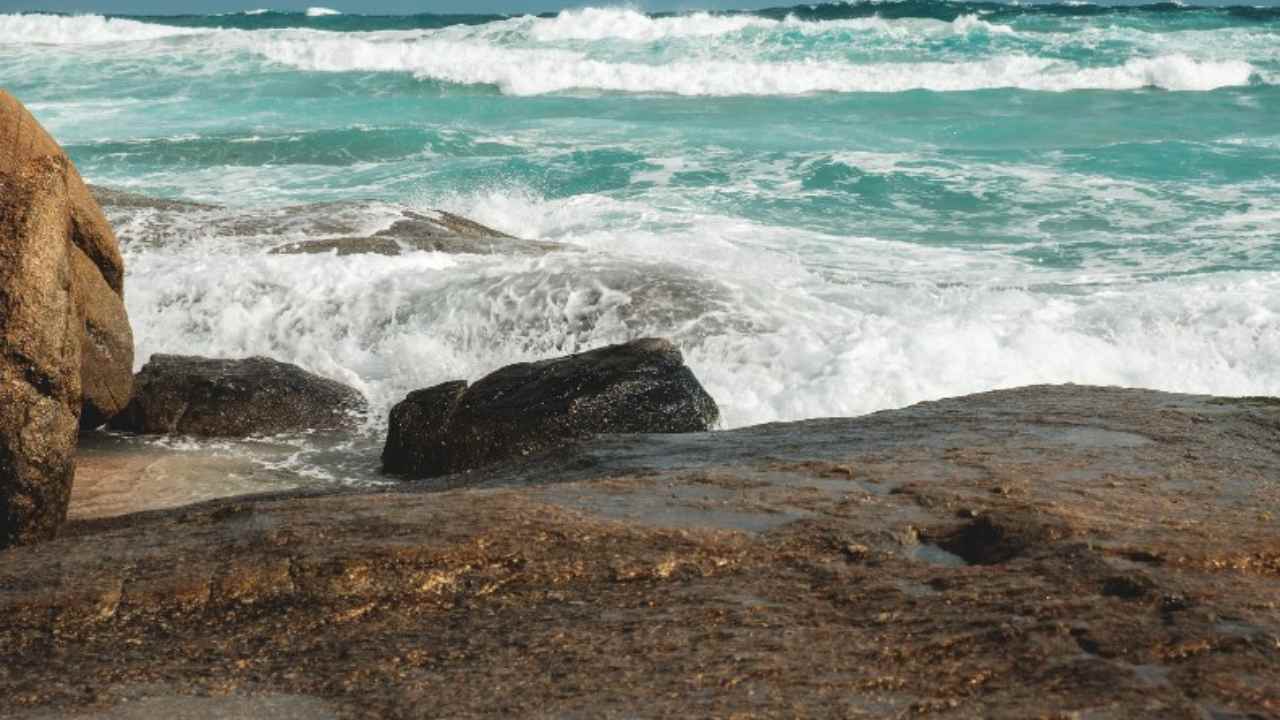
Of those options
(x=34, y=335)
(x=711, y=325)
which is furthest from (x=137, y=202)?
(x=34, y=335)

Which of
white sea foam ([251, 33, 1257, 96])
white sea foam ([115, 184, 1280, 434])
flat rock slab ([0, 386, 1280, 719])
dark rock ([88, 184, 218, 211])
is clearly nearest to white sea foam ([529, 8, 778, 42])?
white sea foam ([251, 33, 1257, 96])

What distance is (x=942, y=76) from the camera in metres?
30.1

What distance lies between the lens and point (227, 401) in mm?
6836

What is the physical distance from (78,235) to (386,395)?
7.57 ft

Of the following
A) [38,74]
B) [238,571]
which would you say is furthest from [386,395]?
[38,74]

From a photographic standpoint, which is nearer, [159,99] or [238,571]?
[238,571]

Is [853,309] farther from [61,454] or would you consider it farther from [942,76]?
[942,76]

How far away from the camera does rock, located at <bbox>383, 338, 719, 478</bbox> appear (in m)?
5.71

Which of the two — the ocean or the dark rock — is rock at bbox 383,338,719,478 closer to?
the ocean

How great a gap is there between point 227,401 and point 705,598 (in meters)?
4.80

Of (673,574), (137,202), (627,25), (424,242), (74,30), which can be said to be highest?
(673,574)

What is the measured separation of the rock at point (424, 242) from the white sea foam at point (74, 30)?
39.8m

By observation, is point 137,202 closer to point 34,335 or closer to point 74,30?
point 34,335

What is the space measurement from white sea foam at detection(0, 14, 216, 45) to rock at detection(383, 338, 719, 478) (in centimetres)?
4492
